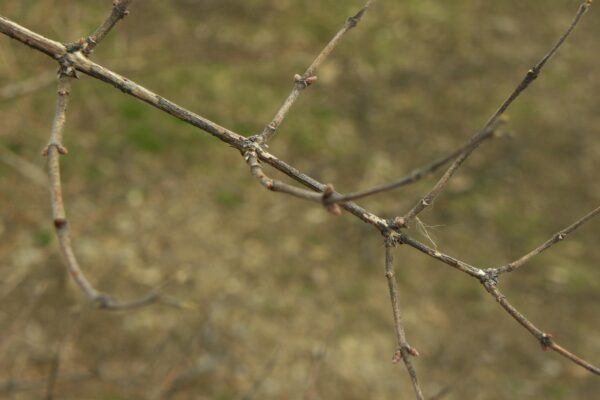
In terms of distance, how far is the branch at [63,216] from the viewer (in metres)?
0.97

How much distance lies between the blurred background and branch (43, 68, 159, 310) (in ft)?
5.28

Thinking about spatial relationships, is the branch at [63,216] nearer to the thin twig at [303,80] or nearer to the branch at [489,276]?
the thin twig at [303,80]

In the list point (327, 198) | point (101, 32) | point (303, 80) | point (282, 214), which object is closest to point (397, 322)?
point (327, 198)

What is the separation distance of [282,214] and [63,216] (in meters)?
3.39

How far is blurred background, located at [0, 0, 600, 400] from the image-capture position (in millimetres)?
3602

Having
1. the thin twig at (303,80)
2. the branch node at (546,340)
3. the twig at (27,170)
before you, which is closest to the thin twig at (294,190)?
the thin twig at (303,80)

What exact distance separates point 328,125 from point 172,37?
4.93ft

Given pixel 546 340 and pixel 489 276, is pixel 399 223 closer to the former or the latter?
pixel 489 276

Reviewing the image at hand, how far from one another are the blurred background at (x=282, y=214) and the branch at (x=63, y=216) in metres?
1.61

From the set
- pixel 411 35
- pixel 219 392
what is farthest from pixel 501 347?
pixel 411 35

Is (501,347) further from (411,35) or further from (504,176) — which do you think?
(411,35)

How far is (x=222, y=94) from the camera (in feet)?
16.4

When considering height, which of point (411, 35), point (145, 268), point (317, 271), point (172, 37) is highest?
point (411, 35)

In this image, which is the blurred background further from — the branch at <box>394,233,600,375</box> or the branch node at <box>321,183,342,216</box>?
the branch node at <box>321,183,342,216</box>
